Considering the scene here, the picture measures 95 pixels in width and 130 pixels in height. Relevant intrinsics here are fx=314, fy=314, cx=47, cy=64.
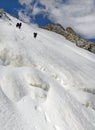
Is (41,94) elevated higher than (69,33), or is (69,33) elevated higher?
(41,94)

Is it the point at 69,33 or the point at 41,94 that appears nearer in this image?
the point at 41,94

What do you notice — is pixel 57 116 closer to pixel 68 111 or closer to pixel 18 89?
pixel 68 111

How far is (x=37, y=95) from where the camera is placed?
22.8m

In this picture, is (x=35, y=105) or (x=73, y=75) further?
(x=73, y=75)

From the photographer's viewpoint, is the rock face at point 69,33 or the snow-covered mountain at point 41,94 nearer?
the snow-covered mountain at point 41,94

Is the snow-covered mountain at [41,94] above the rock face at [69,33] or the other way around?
above

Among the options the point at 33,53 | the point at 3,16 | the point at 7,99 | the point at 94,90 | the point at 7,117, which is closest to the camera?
the point at 7,117

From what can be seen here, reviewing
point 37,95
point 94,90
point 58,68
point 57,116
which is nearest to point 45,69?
point 58,68

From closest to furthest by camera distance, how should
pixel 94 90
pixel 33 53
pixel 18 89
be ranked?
pixel 18 89, pixel 94 90, pixel 33 53

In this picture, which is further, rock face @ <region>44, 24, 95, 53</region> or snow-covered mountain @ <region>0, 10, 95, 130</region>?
rock face @ <region>44, 24, 95, 53</region>

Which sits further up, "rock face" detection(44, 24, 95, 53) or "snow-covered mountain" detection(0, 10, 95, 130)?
"snow-covered mountain" detection(0, 10, 95, 130)

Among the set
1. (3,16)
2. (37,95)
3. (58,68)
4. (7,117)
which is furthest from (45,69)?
(3,16)

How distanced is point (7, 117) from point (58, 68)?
42.9ft

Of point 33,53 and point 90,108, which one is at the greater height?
point 33,53
